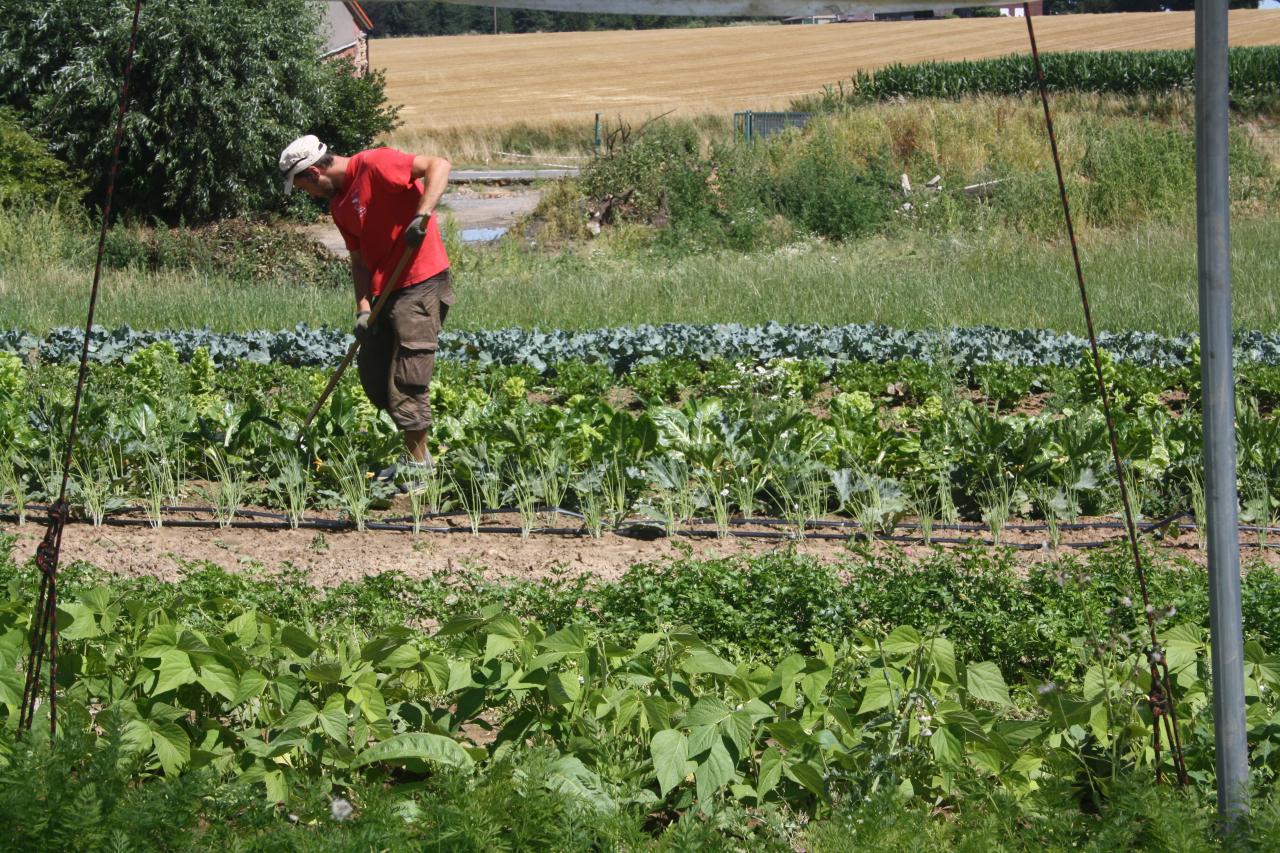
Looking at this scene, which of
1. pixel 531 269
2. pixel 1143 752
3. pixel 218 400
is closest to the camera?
pixel 1143 752

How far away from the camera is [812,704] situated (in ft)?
9.78

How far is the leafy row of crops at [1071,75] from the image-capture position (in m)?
29.2

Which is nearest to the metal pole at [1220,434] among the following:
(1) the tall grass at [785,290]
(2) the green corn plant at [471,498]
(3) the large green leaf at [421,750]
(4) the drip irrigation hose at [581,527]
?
(3) the large green leaf at [421,750]

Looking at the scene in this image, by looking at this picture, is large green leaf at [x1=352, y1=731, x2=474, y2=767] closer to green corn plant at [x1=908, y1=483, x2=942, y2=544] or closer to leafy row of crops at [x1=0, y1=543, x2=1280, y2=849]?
leafy row of crops at [x1=0, y1=543, x2=1280, y2=849]

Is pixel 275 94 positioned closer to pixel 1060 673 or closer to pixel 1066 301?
pixel 1066 301

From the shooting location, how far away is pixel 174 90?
813 inches

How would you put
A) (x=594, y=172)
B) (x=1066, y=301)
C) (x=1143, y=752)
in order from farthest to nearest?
(x=594, y=172), (x=1066, y=301), (x=1143, y=752)

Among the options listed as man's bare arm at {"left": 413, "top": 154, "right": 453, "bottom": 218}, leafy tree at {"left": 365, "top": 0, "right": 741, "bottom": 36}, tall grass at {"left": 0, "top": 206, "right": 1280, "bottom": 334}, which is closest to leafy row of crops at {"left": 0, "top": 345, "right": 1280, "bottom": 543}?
man's bare arm at {"left": 413, "top": 154, "right": 453, "bottom": 218}

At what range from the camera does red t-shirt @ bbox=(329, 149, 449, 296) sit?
583 centimetres

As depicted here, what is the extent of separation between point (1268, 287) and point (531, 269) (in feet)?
26.7

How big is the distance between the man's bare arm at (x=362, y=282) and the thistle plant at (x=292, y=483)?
2.73 feet

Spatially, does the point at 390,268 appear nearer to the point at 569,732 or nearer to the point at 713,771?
the point at 569,732

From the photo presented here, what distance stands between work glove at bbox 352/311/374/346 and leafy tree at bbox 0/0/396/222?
16274 millimetres

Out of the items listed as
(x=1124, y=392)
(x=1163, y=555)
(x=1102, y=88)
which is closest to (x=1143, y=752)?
(x=1163, y=555)
